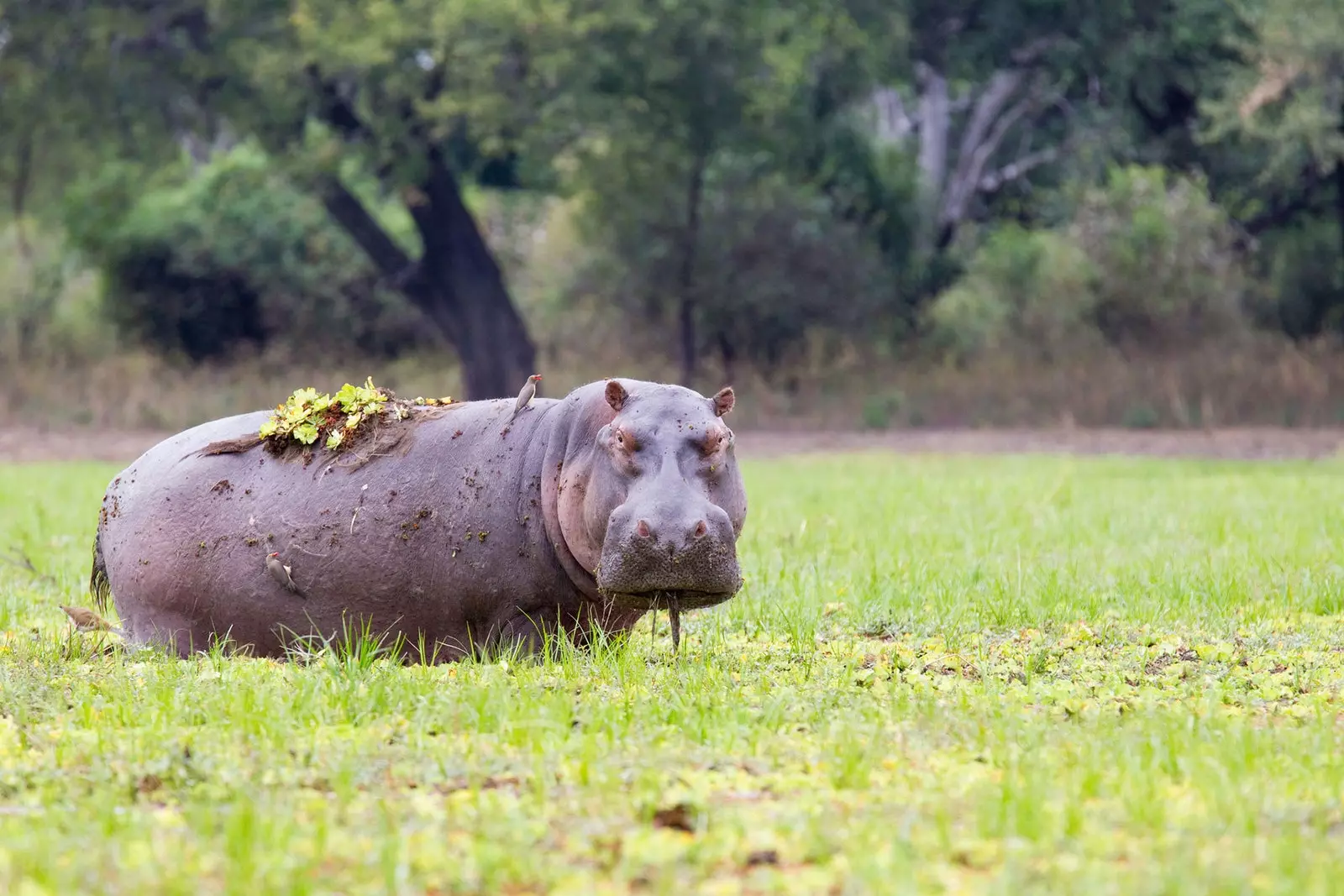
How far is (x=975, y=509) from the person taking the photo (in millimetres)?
11891

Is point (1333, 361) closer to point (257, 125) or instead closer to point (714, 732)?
point (257, 125)

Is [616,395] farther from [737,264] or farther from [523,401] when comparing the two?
[737,264]

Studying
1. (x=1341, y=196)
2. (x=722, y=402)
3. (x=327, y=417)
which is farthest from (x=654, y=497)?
(x=1341, y=196)

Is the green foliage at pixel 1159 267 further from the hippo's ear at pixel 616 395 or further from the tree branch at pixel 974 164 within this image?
the hippo's ear at pixel 616 395

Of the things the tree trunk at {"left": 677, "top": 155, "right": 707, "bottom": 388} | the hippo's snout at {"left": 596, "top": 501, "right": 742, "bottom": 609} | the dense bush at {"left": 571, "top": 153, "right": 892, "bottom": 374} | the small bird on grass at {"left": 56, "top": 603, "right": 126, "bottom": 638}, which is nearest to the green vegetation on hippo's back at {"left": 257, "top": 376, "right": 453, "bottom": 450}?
the small bird on grass at {"left": 56, "top": 603, "right": 126, "bottom": 638}

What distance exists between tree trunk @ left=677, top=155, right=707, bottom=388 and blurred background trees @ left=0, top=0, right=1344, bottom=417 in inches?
2.0

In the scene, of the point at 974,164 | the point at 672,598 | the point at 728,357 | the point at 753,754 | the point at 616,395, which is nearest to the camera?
the point at 753,754

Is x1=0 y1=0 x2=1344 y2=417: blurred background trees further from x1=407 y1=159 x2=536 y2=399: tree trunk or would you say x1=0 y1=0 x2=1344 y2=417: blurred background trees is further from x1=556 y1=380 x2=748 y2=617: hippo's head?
x1=556 y1=380 x2=748 y2=617: hippo's head

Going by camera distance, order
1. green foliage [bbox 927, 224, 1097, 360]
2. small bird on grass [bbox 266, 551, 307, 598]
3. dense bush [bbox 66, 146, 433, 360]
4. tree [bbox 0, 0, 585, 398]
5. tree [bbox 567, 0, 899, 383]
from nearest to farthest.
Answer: small bird on grass [bbox 266, 551, 307, 598] < tree [bbox 0, 0, 585, 398] < tree [bbox 567, 0, 899, 383] < green foliage [bbox 927, 224, 1097, 360] < dense bush [bbox 66, 146, 433, 360]

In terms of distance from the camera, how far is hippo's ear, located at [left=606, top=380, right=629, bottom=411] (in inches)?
228

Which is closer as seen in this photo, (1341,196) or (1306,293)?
(1306,293)

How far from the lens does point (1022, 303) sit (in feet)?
87.5

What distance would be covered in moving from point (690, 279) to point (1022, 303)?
5.43 metres

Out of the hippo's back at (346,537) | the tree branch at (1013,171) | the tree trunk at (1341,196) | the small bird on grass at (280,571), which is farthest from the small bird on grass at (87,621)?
the tree branch at (1013,171)
